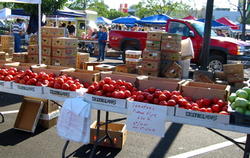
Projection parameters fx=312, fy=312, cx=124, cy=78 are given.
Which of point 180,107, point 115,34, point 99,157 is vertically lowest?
point 99,157

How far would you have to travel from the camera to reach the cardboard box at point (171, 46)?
34.9ft

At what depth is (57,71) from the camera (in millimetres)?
5168

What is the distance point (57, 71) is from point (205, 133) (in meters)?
3.03

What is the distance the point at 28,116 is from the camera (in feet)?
18.5

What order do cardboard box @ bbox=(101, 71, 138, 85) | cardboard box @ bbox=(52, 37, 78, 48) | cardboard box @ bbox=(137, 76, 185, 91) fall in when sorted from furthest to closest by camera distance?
cardboard box @ bbox=(52, 37, 78, 48)
cardboard box @ bbox=(101, 71, 138, 85)
cardboard box @ bbox=(137, 76, 185, 91)

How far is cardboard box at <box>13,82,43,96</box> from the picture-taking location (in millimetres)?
4438

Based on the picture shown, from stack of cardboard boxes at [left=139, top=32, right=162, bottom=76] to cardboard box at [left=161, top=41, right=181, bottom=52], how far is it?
180mm

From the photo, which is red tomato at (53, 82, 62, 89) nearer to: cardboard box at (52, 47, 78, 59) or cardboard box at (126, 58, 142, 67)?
cardboard box at (52, 47, 78, 59)

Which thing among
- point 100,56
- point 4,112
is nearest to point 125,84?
point 4,112

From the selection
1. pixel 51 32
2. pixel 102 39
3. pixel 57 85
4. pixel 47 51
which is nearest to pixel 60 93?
pixel 57 85

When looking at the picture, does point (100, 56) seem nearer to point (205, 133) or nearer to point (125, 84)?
point (205, 133)

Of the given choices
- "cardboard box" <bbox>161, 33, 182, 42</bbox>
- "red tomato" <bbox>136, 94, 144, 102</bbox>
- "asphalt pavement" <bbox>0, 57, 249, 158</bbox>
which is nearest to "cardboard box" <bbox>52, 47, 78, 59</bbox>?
"cardboard box" <bbox>161, 33, 182, 42</bbox>

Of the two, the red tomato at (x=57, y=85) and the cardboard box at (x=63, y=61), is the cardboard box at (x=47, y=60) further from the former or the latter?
the red tomato at (x=57, y=85)

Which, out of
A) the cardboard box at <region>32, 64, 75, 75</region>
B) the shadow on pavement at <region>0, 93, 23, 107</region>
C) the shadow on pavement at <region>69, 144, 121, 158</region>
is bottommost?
the shadow on pavement at <region>69, 144, 121, 158</region>
